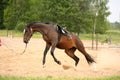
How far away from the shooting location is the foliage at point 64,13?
50.2 metres

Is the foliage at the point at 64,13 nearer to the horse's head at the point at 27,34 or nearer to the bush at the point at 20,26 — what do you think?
the bush at the point at 20,26

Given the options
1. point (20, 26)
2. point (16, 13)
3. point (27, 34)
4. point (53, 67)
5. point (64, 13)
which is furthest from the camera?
point (16, 13)

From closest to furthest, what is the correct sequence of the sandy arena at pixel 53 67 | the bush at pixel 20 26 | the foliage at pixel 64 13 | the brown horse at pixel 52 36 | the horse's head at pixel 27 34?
the sandy arena at pixel 53 67 < the brown horse at pixel 52 36 < the horse's head at pixel 27 34 < the foliage at pixel 64 13 < the bush at pixel 20 26

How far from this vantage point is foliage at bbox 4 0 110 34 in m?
50.2

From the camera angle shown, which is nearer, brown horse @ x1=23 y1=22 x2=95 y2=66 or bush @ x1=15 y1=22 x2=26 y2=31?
brown horse @ x1=23 y1=22 x2=95 y2=66

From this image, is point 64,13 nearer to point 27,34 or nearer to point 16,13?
point 16,13

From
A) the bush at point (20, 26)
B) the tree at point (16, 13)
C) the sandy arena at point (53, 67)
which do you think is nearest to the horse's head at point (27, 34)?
the sandy arena at point (53, 67)

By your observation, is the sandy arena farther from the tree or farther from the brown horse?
the tree

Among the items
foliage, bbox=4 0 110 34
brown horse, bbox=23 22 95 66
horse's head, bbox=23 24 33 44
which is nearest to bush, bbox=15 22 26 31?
foliage, bbox=4 0 110 34

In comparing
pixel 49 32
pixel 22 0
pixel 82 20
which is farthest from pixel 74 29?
pixel 49 32

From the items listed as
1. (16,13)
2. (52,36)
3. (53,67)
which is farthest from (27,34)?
(16,13)

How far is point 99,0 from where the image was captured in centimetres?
6216

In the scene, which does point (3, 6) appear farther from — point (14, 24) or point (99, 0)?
point (99, 0)

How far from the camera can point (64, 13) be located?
50219mm
